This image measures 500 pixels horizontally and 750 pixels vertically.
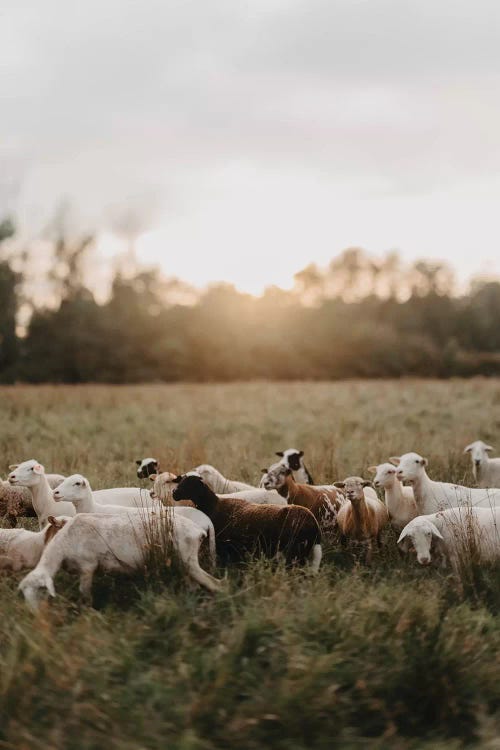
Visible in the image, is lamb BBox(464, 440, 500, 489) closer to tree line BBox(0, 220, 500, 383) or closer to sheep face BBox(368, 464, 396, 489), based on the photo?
sheep face BBox(368, 464, 396, 489)

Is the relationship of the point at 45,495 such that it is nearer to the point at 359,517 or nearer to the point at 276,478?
the point at 276,478

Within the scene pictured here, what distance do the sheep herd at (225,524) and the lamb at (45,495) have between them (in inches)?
0.4

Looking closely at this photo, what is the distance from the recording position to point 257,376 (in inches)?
2189

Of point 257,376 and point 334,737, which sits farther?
point 257,376

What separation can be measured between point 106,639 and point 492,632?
2629mm

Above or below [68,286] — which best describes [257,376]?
below

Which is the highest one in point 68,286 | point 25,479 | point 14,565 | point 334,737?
point 68,286

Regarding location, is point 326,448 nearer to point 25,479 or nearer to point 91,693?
point 25,479

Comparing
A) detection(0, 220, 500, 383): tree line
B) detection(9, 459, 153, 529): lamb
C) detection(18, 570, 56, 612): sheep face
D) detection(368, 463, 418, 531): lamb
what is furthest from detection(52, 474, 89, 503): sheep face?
detection(0, 220, 500, 383): tree line

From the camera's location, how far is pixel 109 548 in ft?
19.0

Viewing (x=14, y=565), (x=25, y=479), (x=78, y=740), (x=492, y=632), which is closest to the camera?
(x=78, y=740)

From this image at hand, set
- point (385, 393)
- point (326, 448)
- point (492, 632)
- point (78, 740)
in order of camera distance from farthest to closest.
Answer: point (385, 393) < point (326, 448) < point (492, 632) < point (78, 740)

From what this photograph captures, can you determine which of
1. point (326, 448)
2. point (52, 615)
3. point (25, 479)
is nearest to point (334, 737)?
point (52, 615)

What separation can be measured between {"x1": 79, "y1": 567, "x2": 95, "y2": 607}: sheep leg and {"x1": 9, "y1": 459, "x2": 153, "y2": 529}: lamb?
75.3 inches
